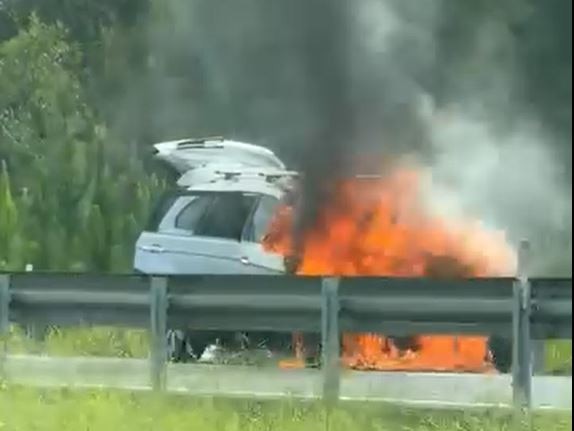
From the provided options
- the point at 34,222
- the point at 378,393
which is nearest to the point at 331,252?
the point at 378,393

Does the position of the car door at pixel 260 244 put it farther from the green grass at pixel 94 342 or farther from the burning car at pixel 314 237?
the green grass at pixel 94 342

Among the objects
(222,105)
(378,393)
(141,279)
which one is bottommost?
(378,393)

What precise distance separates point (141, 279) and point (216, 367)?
0.32 m

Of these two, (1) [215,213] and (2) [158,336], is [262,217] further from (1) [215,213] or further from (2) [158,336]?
(2) [158,336]

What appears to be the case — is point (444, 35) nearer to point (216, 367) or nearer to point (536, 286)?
point (536, 286)

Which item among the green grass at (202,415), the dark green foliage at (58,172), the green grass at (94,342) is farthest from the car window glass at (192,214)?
the green grass at (202,415)

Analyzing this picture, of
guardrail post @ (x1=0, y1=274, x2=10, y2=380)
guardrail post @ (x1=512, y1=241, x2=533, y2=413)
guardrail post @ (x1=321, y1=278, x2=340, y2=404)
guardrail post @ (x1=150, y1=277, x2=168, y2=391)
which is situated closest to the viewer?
guardrail post @ (x1=512, y1=241, x2=533, y2=413)

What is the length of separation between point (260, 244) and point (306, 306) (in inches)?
8.2

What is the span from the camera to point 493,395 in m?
4.37

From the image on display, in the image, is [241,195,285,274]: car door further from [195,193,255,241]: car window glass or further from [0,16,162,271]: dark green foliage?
[0,16,162,271]: dark green foliage

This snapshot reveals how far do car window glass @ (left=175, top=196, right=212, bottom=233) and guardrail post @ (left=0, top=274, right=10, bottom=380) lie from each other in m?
0.55

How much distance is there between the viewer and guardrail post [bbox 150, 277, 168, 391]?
4527mm

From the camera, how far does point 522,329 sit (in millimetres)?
4324

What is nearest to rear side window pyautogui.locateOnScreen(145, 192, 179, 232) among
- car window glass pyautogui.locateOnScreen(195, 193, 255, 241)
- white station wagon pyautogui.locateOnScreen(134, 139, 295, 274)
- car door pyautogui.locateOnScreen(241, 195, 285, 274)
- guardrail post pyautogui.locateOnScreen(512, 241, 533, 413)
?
white station wagon pyautogui.locateOnScreen(134, 139, 295, 274)
